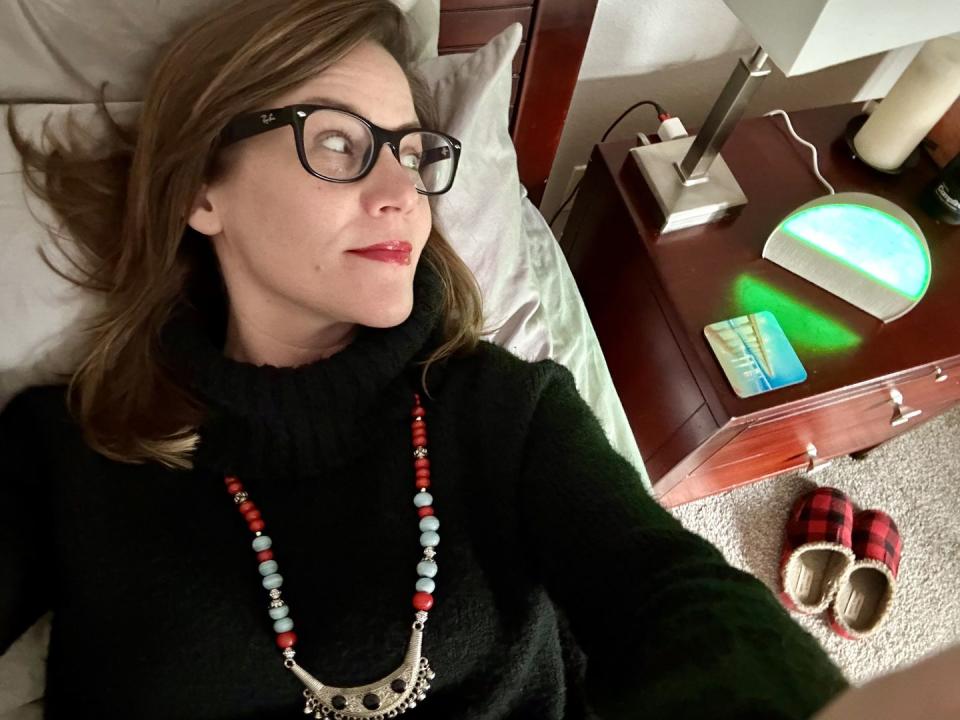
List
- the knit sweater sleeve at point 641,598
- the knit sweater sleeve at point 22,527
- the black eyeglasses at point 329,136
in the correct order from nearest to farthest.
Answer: the knit sweater sleeve at point 641,598 < the black eyeglasses at point 329,136 < the knit sweater sleeve at point 22,527

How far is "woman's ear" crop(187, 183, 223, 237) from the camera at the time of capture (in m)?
0.78

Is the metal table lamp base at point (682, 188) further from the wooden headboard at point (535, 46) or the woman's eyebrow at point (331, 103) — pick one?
the woman's eyebrow at point (331, 103)

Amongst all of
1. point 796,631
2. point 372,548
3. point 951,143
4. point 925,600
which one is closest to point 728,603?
point 796,631

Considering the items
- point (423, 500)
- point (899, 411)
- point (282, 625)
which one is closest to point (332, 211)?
point (423, 500)

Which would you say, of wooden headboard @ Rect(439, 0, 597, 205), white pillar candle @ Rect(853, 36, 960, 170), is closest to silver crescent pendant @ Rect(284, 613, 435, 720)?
wooden headboard @ Rect(439, 0, 597, 205)

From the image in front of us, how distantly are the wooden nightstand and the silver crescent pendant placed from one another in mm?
541

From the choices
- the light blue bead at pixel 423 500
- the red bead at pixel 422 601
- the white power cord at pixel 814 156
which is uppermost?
the white power cord at pixel 814 156

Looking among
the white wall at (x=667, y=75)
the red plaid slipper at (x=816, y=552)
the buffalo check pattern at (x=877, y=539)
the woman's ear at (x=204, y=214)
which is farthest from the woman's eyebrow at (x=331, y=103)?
the buffalo check pattern at (x=877, y=539)

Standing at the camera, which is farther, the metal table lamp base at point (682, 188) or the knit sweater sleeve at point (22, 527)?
the metal table lamp base at point (682, 188)

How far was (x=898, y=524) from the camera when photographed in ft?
5.31

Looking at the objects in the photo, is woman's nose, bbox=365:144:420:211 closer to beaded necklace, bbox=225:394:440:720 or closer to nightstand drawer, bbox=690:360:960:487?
beaded necklace, bbox=225:394:440:720

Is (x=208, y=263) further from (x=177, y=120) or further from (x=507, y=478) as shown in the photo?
(x=507, y=478)

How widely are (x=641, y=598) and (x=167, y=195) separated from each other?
0.68 m

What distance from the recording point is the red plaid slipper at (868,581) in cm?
145
